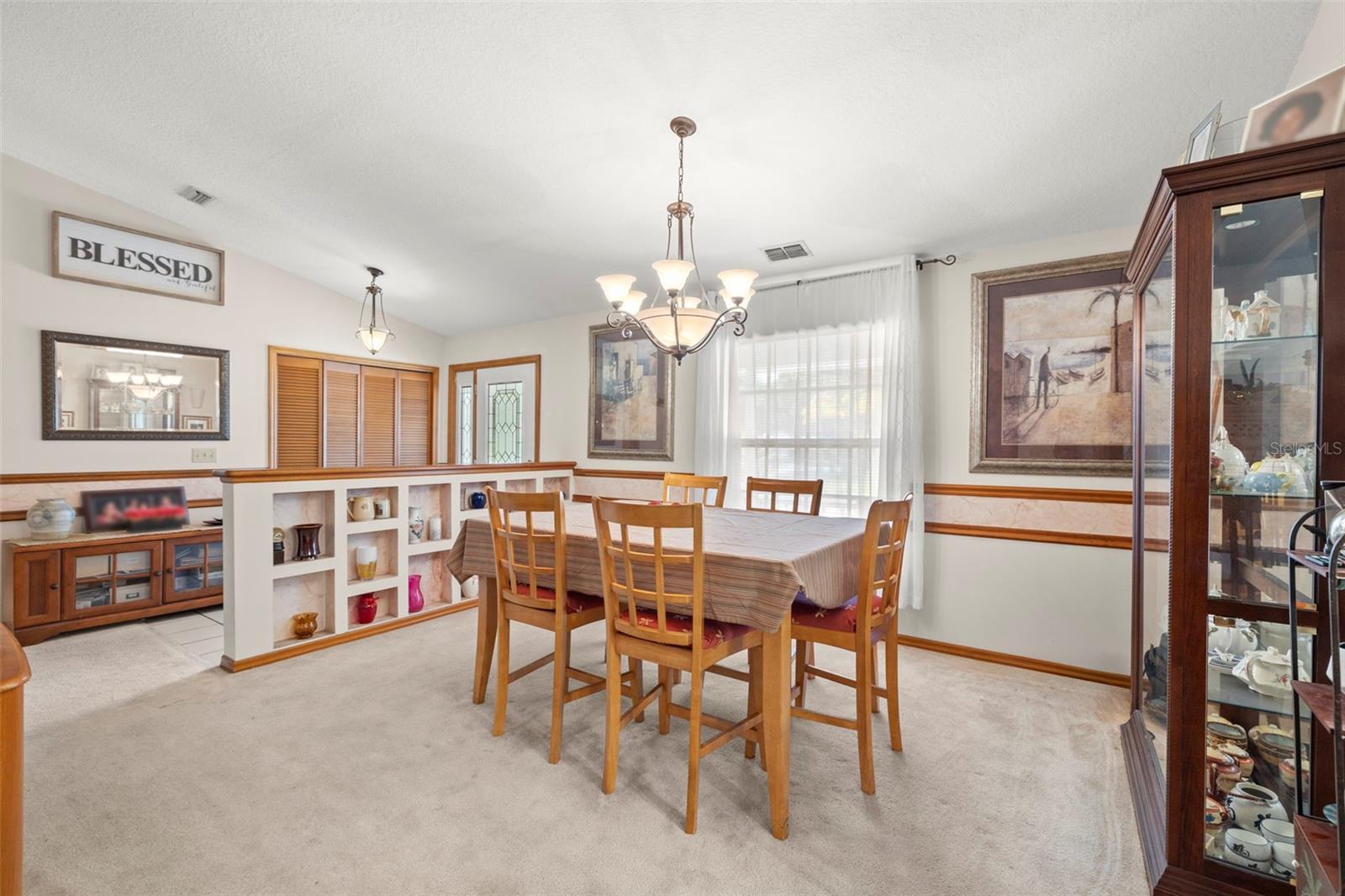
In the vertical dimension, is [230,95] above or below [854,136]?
above

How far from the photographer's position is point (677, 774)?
2252mm

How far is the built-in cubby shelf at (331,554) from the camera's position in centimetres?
326

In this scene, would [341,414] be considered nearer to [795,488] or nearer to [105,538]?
[105,538]

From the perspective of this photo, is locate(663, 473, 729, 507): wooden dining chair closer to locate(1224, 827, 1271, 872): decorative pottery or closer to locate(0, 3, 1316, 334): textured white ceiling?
locate(0, 3, 1316, 334): textured white ceiling

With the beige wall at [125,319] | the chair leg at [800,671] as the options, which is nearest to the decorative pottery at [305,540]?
the beige wall at [125,319]

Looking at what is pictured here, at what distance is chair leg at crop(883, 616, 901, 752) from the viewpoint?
7.73 feet

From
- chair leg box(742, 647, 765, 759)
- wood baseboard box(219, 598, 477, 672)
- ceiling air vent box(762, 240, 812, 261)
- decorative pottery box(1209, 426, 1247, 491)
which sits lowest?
wood baseboard box(219, 598, 477, 672)

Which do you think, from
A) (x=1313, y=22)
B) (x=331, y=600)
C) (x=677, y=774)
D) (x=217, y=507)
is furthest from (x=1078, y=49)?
(x=217, y=507)

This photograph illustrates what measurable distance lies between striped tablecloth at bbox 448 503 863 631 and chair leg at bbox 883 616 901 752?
0.72 ft

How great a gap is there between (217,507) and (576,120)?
172 inches

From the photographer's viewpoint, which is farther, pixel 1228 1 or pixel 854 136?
pixel 854 136

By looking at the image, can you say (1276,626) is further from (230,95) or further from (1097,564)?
(230,95)

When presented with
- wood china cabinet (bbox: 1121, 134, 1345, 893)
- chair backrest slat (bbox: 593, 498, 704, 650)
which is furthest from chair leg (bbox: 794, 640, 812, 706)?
wood china cabinet (bbox: 1121, 134, 1345, 893)

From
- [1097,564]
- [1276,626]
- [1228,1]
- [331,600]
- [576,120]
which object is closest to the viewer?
[1276,626]
